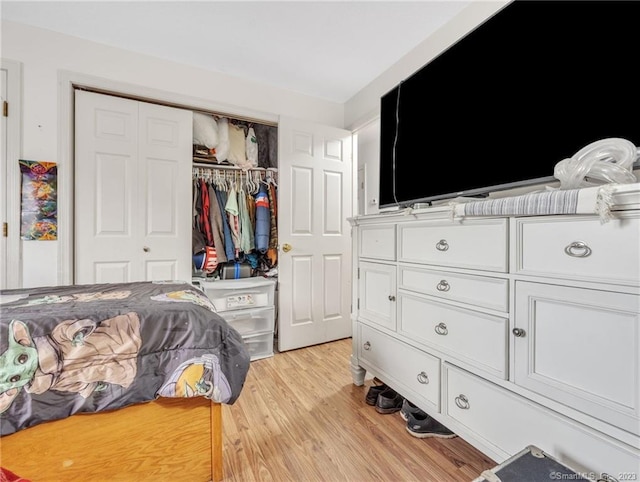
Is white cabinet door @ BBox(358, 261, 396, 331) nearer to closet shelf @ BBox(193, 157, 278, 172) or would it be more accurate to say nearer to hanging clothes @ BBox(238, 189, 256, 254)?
hanging clothes @ BBox(238, 189, 256, 254)

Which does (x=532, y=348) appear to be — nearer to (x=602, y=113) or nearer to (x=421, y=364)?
(x=421, y=364)

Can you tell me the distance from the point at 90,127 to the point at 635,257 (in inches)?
116

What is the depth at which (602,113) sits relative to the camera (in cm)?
104

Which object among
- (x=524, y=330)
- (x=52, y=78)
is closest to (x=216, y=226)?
(x=52, y=78)

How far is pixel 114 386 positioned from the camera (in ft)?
3.22

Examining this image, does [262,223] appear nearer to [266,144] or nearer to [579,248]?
[266,144]

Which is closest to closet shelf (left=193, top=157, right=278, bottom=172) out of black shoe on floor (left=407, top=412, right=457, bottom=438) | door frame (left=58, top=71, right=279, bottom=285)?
door frame (left=58, top=71, right=279, bottom=285)

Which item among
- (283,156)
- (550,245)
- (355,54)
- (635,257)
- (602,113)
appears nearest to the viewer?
(635,257)

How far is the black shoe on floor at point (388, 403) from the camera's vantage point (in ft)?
5.39

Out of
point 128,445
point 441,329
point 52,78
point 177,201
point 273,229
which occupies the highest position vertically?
point 52,78

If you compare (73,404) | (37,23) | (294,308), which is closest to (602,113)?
(73,404)

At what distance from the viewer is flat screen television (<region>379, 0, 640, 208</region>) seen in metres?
1.02

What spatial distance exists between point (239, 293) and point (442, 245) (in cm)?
176

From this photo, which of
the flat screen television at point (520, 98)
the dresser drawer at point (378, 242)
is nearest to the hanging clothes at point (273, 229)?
the dresser drawer at point (378, 242)
